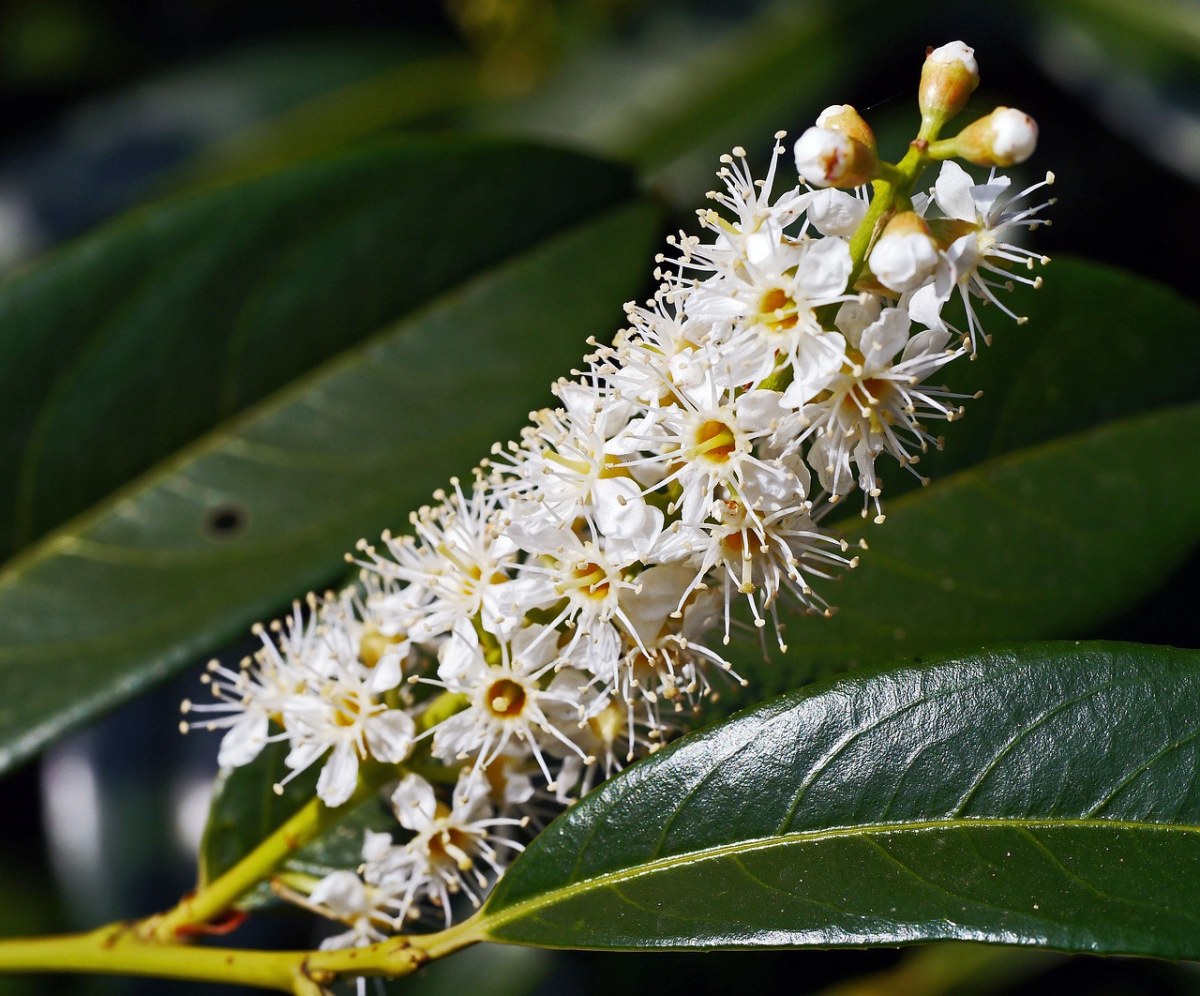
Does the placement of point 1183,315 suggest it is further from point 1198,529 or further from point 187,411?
point 187,411

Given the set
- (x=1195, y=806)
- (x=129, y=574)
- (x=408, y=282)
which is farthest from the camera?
(x=408, y=282)

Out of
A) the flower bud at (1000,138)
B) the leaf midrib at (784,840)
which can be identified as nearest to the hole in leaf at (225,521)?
the leaf midrib at (784,840)

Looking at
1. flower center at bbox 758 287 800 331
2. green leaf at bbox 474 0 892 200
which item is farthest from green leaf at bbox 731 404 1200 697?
green leaf at bbox 474 0 892 200

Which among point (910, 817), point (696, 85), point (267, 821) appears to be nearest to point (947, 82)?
point (910, 817)

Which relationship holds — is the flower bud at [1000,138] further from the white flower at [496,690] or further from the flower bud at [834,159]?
the white flower at [496,690]

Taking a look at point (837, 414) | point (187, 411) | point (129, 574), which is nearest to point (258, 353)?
point (187, 411)

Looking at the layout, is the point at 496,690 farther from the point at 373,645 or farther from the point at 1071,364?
the point at 1071,364
